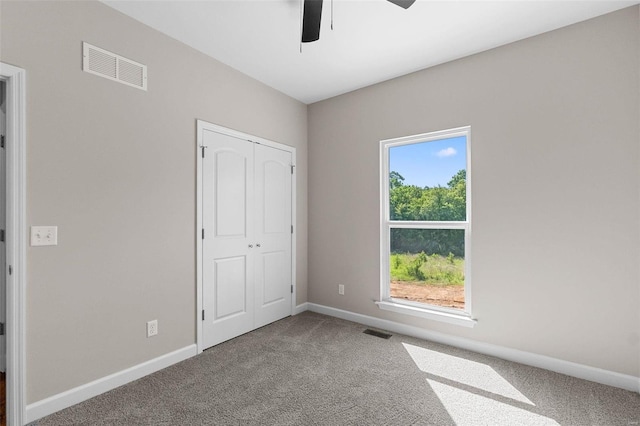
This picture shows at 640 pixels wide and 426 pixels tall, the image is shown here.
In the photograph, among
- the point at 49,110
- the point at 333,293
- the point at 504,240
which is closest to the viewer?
the point at 49,110

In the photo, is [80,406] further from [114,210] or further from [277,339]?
[277,339]

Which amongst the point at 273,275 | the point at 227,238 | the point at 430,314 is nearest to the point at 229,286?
the point at 227,238

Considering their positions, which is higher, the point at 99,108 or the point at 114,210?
the point at 99,108

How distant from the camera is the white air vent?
6.93ft

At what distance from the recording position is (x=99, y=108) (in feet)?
7.12

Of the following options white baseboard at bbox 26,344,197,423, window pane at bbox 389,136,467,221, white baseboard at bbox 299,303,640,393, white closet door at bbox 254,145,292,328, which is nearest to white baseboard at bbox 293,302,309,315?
white closet door at bbox 254,145,292,328

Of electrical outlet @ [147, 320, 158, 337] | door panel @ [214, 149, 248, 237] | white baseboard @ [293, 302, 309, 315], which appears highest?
door panel @ [214, 149, 248, 237]

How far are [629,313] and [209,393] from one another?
3.09 meters

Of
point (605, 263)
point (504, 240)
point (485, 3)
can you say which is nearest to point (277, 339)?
point (504, 240)

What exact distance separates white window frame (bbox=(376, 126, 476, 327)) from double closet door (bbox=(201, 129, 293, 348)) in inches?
46.4

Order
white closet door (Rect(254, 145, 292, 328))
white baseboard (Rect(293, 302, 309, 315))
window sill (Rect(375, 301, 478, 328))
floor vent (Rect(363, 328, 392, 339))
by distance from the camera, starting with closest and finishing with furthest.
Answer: window sill (Rect(375, 301, 478, 328))
floor vent (Rect(363, 328, 392, 339))
white closet door (Rect(254, 145, 292, 328))
white baseboard (Rect(293, 302, 309, 315))

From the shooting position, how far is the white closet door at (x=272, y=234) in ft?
11.3

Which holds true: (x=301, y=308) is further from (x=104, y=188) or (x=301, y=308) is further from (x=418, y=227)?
(x=104, y=188)

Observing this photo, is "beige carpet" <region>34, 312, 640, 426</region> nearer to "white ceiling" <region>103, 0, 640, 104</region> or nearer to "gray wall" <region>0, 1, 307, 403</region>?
"gray wall" <region>0, 1, 307, 403</region>
